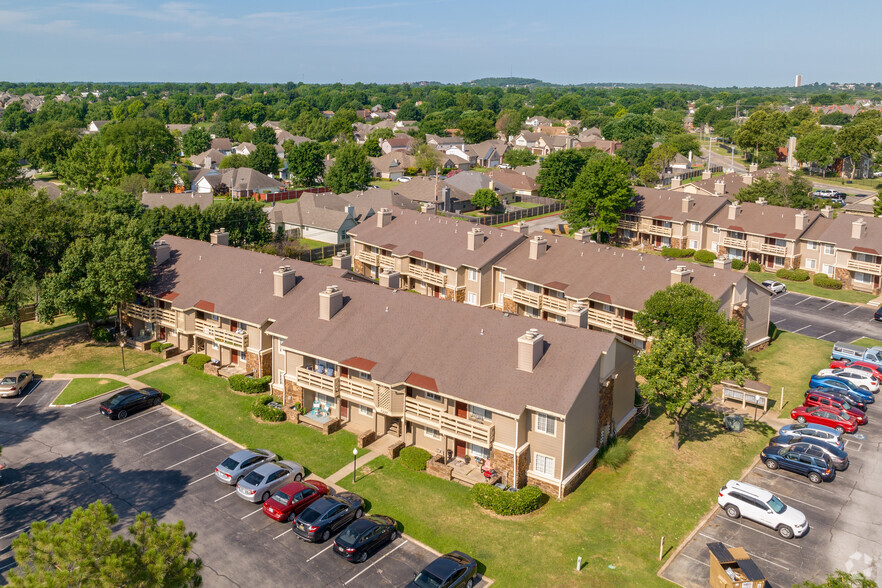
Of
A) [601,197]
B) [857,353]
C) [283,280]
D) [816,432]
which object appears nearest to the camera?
[816,432]

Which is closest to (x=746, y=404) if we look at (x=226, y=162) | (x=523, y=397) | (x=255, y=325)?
(x=523, y=397)

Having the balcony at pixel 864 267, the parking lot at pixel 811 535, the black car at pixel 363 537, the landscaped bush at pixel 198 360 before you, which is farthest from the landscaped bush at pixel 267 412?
the balcony at pixel 864 267

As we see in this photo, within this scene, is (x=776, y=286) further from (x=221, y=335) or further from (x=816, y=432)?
(x=221, y=335)

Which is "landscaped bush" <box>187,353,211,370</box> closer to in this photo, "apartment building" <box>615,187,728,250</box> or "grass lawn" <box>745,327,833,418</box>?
"grass lawn" <box>745,327,833,418</box>

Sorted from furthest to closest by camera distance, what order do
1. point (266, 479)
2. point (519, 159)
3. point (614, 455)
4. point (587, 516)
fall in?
point (519, 159)
point (614, 455)
point (266, 479)
point (587, 516)

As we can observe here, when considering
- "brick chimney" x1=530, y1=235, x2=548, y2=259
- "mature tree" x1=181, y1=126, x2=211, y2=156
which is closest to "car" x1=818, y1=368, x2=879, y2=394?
"brick chimney" x1=530, y1=235, x2=548, y2=259

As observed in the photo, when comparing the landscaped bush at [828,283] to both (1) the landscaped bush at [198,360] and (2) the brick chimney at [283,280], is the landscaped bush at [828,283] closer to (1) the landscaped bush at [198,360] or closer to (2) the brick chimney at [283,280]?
(2) the brick chimney at [283,280]

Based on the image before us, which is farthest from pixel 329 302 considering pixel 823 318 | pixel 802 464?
pixel 823 318
